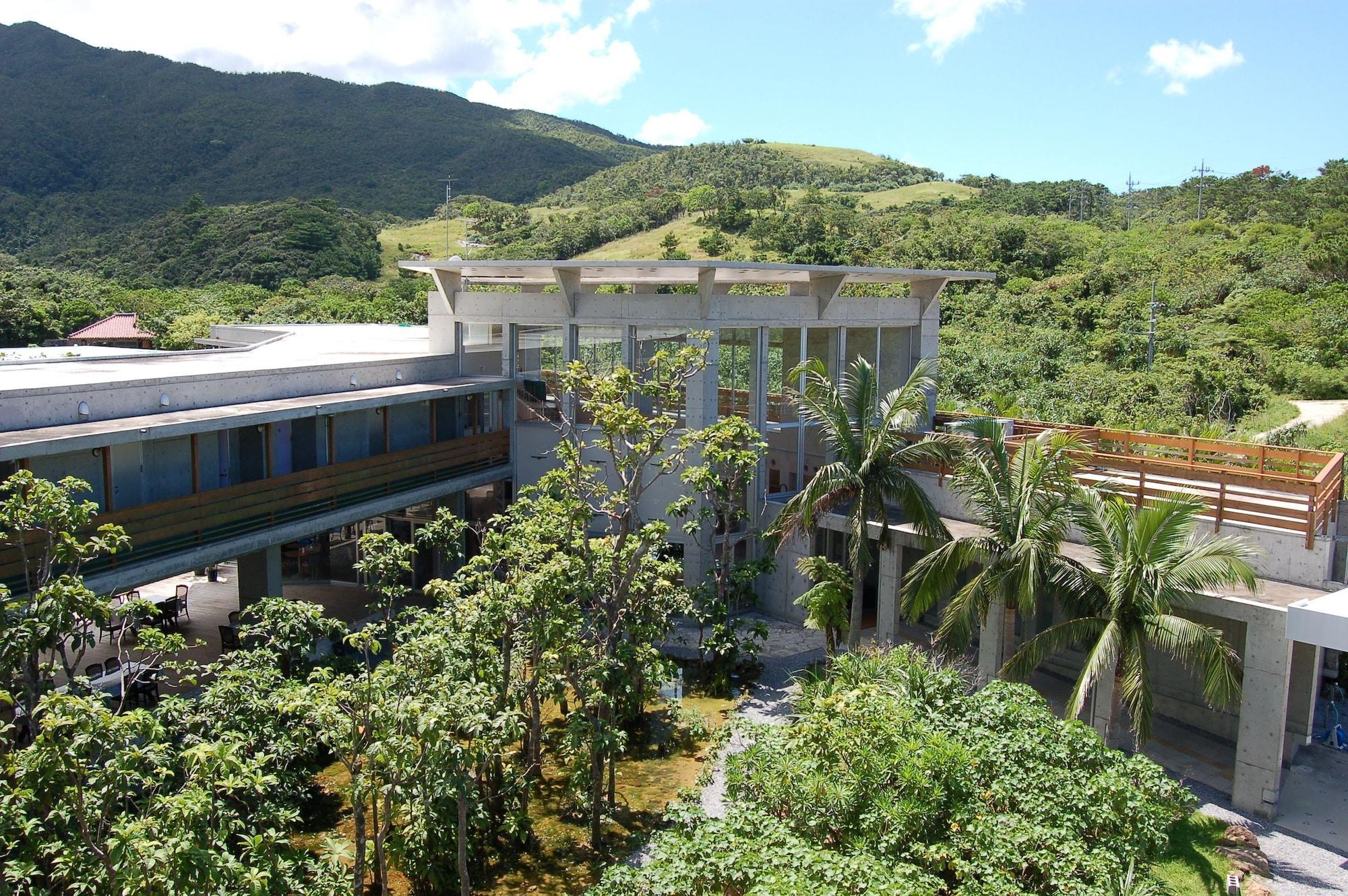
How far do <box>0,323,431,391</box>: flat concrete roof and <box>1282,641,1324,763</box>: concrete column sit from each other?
61.4 ft

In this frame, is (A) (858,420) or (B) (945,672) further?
(A) (858,420)

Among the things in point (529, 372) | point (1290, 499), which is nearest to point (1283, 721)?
point (1290, 499)

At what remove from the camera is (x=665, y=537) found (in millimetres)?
21859

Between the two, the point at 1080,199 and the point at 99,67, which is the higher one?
the point at 99,67

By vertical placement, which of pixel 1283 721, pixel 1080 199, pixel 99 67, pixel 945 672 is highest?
pixel 99 67

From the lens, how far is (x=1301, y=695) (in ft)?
53.8

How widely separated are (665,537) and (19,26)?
467 ft

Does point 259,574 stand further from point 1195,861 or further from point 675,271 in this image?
point 1195,861

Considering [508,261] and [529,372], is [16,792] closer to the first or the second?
[508,261]

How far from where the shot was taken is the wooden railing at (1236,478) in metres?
15.6

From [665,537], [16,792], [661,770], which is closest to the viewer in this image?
[16,792]

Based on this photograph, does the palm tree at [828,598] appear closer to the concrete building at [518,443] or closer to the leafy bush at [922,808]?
the concrete building at [518,443]

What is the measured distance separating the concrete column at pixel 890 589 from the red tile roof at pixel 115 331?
140ft

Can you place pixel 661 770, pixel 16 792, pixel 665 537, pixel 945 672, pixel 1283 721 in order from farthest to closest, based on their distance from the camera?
pixel 665 537 → pixel 661 770 → pixel 1283 721 → pixel 945 672 → pixel 16 792
